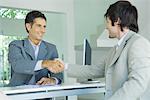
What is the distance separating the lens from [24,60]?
7.27 feet

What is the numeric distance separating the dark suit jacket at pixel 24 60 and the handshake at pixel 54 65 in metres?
0.08

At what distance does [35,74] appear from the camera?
2.28 meters

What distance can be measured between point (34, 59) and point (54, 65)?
0.61 ft

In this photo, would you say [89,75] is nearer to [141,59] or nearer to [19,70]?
[19,70]

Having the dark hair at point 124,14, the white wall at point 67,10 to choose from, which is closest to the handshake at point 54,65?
the dark hair at point 124,14

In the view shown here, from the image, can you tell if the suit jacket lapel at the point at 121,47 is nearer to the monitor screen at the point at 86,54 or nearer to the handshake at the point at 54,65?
the handshake at the point at 54,65

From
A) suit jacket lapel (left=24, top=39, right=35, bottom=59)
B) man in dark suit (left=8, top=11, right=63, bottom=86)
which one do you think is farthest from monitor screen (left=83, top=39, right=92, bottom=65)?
suit jacket lapel (left=24, top=39, right=35, bottom=59)

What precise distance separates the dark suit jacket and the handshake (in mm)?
83

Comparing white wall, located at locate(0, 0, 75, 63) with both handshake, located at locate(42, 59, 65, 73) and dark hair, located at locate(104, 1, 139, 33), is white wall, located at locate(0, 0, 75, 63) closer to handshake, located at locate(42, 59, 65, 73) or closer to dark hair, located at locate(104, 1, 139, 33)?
handshake, located at locate(42, 59, 65, 73)

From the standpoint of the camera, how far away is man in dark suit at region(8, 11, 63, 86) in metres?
2.20

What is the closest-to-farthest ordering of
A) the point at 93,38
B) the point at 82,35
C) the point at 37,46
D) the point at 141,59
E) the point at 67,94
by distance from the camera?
the point at 141,59 < the point at 67,94 < the point at 37,46 < the point at 93,38 < the point at 82,35

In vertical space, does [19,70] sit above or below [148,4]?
below

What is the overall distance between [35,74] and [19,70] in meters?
0.14

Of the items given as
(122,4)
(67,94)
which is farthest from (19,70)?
(122,4)
